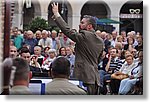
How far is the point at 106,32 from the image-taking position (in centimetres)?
320

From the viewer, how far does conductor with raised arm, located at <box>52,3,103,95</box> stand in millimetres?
3178

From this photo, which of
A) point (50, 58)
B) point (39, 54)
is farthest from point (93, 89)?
point (39, 54)

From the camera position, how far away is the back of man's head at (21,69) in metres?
3.12

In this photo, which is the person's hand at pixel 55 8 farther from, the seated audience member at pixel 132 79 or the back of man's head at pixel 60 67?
the seated audience member at pixel 132 79

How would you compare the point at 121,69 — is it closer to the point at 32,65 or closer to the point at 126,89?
the point at 126,89

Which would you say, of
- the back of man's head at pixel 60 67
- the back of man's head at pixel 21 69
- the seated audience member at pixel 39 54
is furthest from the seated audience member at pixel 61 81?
the back of man's head at pixel 21 69

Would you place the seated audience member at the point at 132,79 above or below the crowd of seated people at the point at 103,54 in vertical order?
below

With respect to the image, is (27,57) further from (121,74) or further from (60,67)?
(121,74)

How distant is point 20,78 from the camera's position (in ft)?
10.2

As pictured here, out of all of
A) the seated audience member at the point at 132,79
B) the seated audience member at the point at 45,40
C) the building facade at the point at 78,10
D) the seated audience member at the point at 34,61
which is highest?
the building facade at the point at 78,10

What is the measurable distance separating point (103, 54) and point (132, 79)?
A: 0.39 metres

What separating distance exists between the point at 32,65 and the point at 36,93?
0.28 meters

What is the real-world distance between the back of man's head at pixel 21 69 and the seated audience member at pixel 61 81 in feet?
0.79

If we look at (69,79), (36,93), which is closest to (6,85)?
(36,93)
